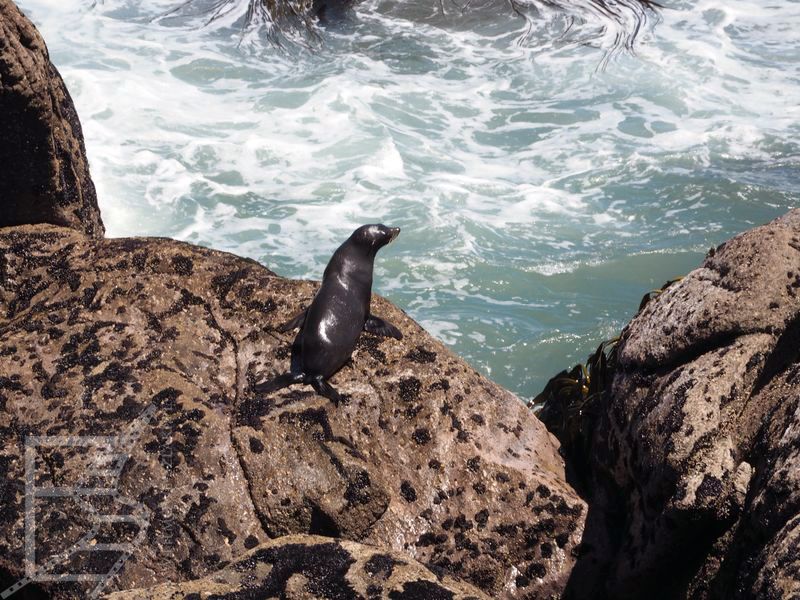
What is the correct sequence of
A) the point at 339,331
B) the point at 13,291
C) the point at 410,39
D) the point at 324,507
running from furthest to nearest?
the point at 410,39 < the point at 13,291 < the point at 339,331 < the point at 324,507

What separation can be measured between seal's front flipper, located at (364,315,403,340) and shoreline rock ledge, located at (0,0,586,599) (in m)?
0.05

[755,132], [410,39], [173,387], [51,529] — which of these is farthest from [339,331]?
[410,39]

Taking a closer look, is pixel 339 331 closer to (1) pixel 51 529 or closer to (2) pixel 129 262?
(2) pixel 129 262

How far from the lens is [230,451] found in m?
3.85

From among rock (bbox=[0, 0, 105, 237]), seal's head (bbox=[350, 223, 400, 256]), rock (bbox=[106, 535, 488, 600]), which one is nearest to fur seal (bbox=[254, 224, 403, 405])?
seal's head (bbox=[350, 223, 400, 256])

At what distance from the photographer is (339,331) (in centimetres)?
441

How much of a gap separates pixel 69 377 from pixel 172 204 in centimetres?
703

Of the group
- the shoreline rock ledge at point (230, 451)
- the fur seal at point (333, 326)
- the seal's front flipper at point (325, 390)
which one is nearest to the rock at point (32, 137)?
the shoreline rock ledge at point (230, 451)

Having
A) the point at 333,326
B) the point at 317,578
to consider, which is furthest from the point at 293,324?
the point at 317,578

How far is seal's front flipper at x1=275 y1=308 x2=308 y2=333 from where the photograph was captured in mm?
4504

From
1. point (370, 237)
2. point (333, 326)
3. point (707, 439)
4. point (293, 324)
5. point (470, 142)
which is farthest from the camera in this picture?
point (470, 142)

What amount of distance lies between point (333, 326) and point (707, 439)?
1.73m

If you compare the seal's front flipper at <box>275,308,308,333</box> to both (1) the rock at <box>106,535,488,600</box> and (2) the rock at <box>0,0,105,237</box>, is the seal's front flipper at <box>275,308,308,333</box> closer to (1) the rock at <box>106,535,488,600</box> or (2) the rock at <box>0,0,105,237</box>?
(1) the rock at <box>106,535,488,600</box>

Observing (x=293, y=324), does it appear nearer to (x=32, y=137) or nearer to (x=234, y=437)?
(x=234, y=437)
